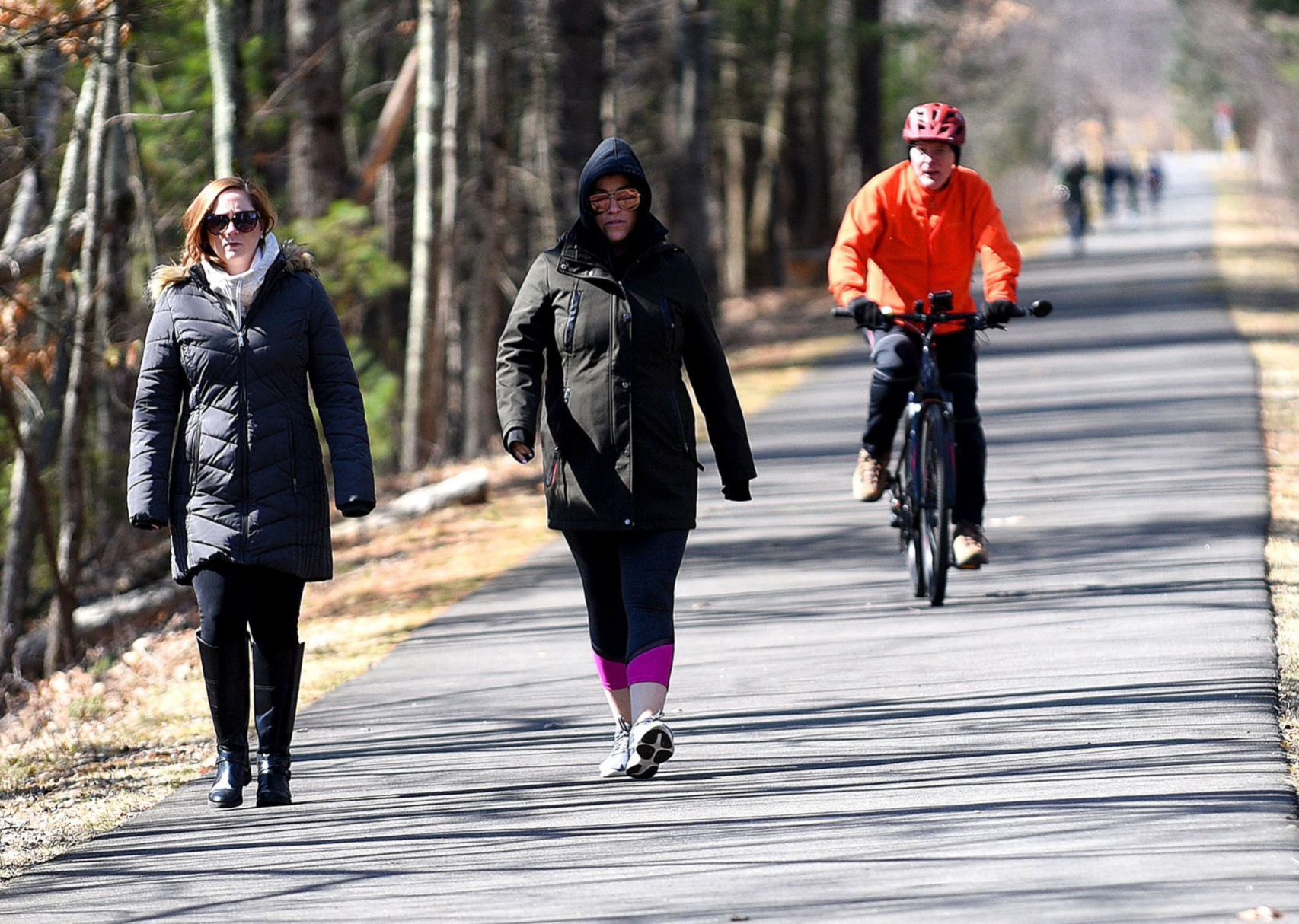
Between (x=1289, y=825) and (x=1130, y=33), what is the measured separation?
135 m

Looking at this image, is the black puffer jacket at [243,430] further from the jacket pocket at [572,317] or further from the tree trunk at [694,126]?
the tree trunk at [694,126]

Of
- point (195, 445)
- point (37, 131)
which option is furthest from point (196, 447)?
point (37, 131)

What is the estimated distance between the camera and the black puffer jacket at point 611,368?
21.9 feet

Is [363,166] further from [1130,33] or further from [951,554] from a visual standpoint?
[1130,33]

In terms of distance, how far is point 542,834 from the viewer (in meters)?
6.15

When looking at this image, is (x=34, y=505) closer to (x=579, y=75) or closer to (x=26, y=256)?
(x=26, y=256)

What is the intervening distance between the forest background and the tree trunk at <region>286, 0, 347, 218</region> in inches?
1.3

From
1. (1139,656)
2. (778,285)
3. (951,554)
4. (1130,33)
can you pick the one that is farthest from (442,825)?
(1130,33)

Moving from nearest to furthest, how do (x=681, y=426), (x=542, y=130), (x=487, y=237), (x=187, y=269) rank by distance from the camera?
(x=187, y=269), (x=681, y=426), (x=487, y=237), (x=542, y=130)

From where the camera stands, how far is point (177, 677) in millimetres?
10469

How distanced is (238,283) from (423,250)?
1440cm

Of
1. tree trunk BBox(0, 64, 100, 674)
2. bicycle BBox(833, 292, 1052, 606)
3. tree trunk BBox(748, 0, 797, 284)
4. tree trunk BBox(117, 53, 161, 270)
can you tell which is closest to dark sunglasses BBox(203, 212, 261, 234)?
bicycle BBox(833, 292, 1052, 606)

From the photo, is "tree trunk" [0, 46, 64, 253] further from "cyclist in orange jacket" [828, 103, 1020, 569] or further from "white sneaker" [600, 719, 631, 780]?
"white sneaker" [600, 719, 631, 780]

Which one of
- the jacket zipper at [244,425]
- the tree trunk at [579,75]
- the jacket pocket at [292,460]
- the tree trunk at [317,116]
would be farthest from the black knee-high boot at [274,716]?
the tree trunk at [579,75]
